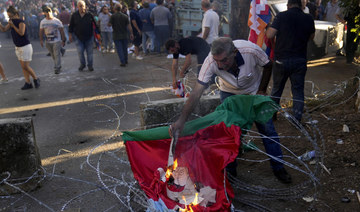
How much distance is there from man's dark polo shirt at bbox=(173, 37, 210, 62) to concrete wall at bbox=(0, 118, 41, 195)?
10.9 feet

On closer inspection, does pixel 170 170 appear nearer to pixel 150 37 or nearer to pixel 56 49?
pixel 56 49

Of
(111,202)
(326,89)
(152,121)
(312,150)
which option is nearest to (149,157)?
(111,202)

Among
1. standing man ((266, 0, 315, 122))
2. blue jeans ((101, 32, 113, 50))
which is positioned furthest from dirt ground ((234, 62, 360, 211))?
blue jeans ((101, 32, 113, 50))

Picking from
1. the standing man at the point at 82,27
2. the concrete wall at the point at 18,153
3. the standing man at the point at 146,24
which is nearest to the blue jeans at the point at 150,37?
the standing man at the point at 146,24

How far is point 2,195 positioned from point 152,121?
2.05 meters

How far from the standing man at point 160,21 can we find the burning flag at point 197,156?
9.53 metres

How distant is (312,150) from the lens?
15.7ft

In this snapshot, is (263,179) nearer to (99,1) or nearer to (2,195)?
(2,195)

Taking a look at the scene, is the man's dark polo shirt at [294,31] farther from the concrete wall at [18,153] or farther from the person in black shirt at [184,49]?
the concrete wall at [18,153]

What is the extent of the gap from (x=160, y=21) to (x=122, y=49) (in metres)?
2.19

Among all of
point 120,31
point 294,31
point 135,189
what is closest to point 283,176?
point 135,189

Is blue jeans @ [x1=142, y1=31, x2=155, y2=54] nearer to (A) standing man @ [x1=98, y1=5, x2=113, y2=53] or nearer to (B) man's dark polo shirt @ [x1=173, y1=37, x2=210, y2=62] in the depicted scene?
(A) standing man @ [x1=98, y1=5, x2=113, y2=53]

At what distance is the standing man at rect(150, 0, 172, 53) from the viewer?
12.9 metres

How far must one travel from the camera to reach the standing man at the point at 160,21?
12.9m
